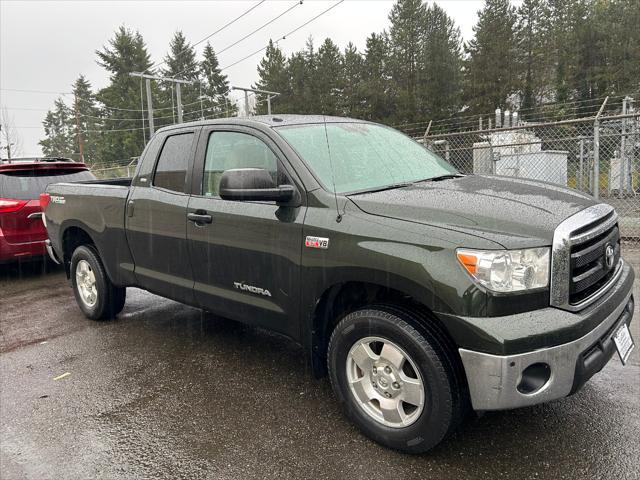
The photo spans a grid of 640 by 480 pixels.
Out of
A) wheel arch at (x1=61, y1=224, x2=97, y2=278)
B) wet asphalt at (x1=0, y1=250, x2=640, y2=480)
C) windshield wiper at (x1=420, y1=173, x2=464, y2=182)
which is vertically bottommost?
wet asphalt at (x1=0, y1=250, x2=640, y2=480)

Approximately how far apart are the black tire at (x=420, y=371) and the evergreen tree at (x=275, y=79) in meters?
47.9

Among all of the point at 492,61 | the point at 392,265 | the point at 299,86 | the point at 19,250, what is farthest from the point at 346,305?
the point at 299,86

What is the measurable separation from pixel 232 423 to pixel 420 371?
1269mm

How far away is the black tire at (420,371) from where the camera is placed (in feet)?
8.30

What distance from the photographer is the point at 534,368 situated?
239cm

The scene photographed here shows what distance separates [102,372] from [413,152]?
9.66 ft

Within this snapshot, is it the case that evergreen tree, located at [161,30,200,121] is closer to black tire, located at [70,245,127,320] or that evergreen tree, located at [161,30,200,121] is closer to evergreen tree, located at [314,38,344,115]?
evergreen tree, located at [314,38,344,115]

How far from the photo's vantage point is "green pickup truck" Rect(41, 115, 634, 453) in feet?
7.88

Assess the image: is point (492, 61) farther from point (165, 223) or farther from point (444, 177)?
point (165, 223)

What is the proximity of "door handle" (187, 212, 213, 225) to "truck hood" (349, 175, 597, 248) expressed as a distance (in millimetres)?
1182

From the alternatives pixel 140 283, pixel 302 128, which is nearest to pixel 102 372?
pixel 140 283

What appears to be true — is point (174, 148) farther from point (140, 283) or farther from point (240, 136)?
point (140, 283)

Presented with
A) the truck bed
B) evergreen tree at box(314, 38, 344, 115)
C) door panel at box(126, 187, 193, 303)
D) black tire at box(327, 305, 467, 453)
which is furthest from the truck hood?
evergreen tree at box(314, 38, 344, 115)

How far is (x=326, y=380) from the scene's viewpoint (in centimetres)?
374
